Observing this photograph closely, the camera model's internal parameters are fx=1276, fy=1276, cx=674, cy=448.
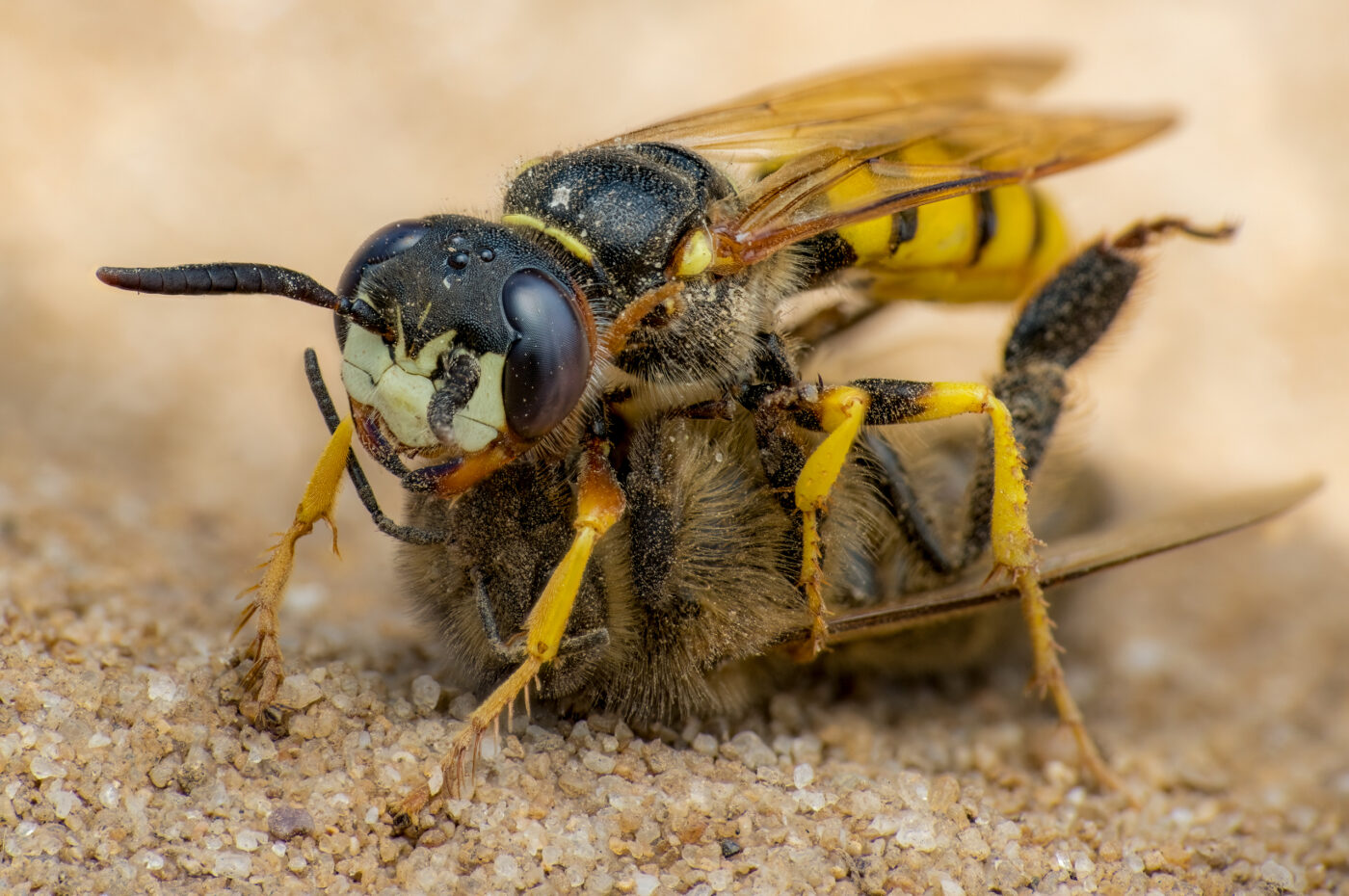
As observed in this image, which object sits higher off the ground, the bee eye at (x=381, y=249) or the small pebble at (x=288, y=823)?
the bee eye at (x=381, y=249)

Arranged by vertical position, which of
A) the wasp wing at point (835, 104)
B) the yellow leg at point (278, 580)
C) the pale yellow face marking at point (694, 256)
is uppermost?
the wasp wing at point (835, 104)

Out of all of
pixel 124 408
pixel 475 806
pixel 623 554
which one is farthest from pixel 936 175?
pixel 124 408

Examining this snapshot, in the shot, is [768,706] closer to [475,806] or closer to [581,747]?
[581,747]

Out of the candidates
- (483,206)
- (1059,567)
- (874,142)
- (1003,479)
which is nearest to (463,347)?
(1003,479)

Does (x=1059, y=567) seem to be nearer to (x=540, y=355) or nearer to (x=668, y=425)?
(x=668, y=425)

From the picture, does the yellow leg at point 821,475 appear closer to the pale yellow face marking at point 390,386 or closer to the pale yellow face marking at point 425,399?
the pale yellow face marking at point 425,399

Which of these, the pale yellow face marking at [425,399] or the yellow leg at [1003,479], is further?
the yellow leg at [1003,479]

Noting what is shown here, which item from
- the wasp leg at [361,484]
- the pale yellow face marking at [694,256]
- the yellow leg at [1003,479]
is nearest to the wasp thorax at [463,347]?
the wasp leg at [361,484]
